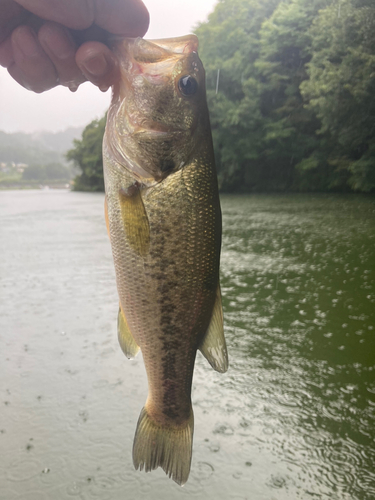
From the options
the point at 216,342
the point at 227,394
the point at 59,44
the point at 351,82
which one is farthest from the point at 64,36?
the point at 351,82

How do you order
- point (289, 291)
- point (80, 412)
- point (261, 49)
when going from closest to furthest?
1. point (80, 412)
2. point (289, 291)
3. point (261, 49)

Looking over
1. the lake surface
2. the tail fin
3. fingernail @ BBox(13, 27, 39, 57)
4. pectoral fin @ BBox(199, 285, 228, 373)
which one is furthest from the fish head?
the lake surface

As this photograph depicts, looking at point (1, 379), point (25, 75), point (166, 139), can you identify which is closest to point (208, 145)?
point (166, 139)

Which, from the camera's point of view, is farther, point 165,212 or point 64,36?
point 64,36

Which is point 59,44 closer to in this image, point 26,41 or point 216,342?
point 26,41

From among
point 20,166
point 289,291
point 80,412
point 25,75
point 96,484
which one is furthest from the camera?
point 20,166

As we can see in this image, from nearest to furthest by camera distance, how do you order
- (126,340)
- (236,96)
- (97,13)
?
1. (97,13)
2. (126,340)
3. (236,96)

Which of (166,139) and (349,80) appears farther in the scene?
(349,80)

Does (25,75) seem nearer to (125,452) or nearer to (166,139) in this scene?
(166,139)
